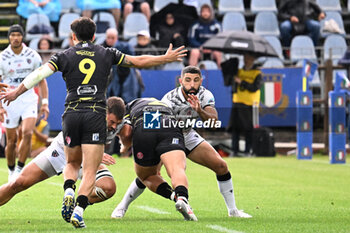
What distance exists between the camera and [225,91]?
19406mm

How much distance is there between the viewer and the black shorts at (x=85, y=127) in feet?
22.7

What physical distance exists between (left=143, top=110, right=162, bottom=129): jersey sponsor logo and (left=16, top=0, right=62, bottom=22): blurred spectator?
1509cm

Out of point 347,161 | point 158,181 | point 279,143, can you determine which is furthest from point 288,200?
point 279,143

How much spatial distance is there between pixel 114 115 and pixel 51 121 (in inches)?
488

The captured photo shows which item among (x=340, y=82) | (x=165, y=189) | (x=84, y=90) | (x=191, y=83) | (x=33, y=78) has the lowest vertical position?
(x=340, y=82)

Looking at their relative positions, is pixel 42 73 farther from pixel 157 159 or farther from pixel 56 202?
pixel 56 202

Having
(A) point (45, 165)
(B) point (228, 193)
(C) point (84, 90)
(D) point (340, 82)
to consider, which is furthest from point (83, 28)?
(D) point (340, 82)

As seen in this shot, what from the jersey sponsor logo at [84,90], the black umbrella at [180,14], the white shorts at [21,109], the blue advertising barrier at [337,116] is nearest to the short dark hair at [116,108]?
the jersey sponsor logo at [84,90]

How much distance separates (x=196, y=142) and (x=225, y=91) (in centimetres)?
1133

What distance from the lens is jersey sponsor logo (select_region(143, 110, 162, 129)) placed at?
7699 mm

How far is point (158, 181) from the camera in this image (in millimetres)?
7918

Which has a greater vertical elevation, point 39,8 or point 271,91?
point 39,8

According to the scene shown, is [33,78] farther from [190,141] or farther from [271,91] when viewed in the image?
[271,91]

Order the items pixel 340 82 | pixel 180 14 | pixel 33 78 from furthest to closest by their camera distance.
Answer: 1. pixel 180 14
2. pixel 340 82
3. pixel 33 78
